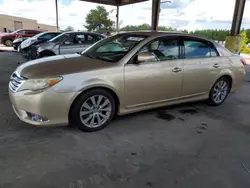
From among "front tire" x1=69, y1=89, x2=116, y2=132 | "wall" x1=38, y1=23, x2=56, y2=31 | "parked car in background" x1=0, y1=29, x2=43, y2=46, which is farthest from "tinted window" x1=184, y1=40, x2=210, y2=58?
"wall" x1=38, y1=23, x2=56, y2=31

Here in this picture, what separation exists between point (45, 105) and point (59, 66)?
61 centimetres

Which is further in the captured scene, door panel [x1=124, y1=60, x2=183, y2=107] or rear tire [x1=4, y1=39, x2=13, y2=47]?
rear tire [x1=4, y1=39, x2=13, y2=47]

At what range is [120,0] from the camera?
55.8ft

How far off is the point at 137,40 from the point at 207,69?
147 cm

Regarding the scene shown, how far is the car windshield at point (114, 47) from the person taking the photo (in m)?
3.48

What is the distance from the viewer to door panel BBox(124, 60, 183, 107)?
333 cm

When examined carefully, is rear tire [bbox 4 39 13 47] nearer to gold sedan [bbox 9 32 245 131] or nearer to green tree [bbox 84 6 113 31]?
gold sedan [bbox 9 32 245 131]

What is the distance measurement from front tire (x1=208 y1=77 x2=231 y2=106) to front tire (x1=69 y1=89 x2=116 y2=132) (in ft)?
7.25

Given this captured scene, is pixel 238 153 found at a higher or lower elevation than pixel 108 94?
lower

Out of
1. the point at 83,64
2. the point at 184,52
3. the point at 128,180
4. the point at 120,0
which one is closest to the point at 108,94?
the point at 83,64

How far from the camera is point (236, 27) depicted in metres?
10.3

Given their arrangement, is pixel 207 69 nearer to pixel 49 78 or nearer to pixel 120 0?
pixel 49 78

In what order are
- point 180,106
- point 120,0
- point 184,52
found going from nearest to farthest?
1. point 184,52
2. point 180,106
3. point 120,0

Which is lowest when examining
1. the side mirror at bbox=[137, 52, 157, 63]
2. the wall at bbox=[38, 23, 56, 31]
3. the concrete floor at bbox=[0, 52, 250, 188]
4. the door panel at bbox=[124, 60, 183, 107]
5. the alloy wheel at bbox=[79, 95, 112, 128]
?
the concrete floor at bbox=[0, 52, 250, 188]
